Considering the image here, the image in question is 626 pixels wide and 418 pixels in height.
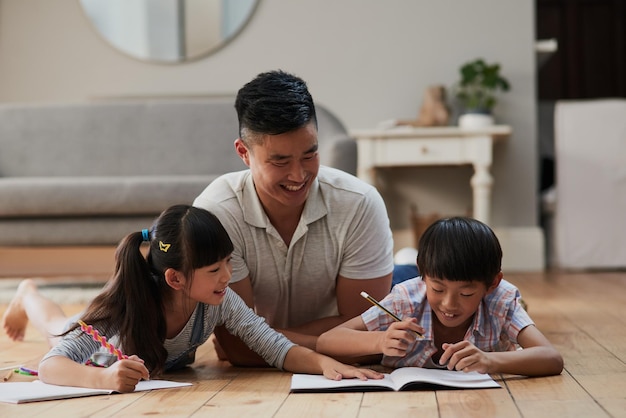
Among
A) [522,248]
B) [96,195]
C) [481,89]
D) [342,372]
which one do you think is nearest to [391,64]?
[481,89]

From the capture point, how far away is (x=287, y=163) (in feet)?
5.95

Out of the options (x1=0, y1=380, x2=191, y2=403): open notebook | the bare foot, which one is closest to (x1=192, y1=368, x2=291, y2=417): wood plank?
(x1=0, y1=380, x2=191, y2=403): open notebook

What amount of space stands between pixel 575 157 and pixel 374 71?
1.04 m

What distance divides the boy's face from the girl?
0.17 metres

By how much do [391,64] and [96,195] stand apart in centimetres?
173

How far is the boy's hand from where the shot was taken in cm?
158

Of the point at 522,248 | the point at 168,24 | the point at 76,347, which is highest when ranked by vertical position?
the point at 168,24

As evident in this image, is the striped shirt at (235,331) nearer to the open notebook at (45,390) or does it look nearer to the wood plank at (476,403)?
the open notebook at (45,390)

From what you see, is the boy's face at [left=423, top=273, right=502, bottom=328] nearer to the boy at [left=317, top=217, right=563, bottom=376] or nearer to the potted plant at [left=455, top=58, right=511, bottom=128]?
the boy at [left=317, top=217, right=563, bottom=376]

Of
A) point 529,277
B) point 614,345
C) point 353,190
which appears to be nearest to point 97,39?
point 529,277

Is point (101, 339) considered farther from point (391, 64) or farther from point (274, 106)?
point (391, 64)

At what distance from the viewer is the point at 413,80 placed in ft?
14.8

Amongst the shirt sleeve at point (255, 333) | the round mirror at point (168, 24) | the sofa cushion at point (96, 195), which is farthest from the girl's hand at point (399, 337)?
the round mirror at point (168, 24)

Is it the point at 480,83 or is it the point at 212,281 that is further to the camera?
the point at 480,83
